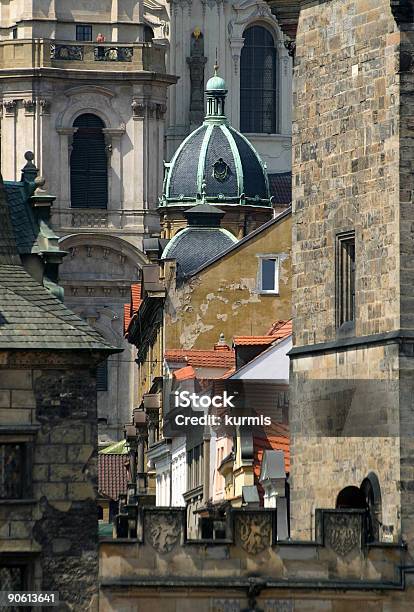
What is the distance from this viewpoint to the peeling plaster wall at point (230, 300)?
88812 mm

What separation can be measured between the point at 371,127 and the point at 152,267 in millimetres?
45794

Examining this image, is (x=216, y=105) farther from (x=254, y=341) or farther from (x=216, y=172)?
(x=254, y=341)

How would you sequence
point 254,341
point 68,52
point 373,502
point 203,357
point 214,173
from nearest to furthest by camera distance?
point 373,502 < point 254,341 < point 203,357 < point 214,173 < point 68,52

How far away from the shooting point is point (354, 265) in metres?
57.5

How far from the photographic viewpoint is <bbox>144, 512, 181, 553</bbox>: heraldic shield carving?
52000mm

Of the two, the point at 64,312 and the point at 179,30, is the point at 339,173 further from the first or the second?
the point at 179,30

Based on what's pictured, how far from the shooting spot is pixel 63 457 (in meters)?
50.7

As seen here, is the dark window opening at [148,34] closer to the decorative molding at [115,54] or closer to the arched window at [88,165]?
the decorative molding at [115,54]

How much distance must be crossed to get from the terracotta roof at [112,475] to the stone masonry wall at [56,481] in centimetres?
6226

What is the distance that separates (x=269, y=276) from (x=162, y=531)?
37.0 metres

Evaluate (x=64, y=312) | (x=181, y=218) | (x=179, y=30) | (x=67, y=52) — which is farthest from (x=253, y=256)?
(x=179, y=30)

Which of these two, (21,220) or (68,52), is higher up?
(68,52)

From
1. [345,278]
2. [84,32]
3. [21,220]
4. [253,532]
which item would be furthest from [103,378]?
[253,532]

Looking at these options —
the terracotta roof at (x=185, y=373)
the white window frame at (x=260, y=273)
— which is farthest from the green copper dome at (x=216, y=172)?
the terracotta roof at (x=185, y=373)
